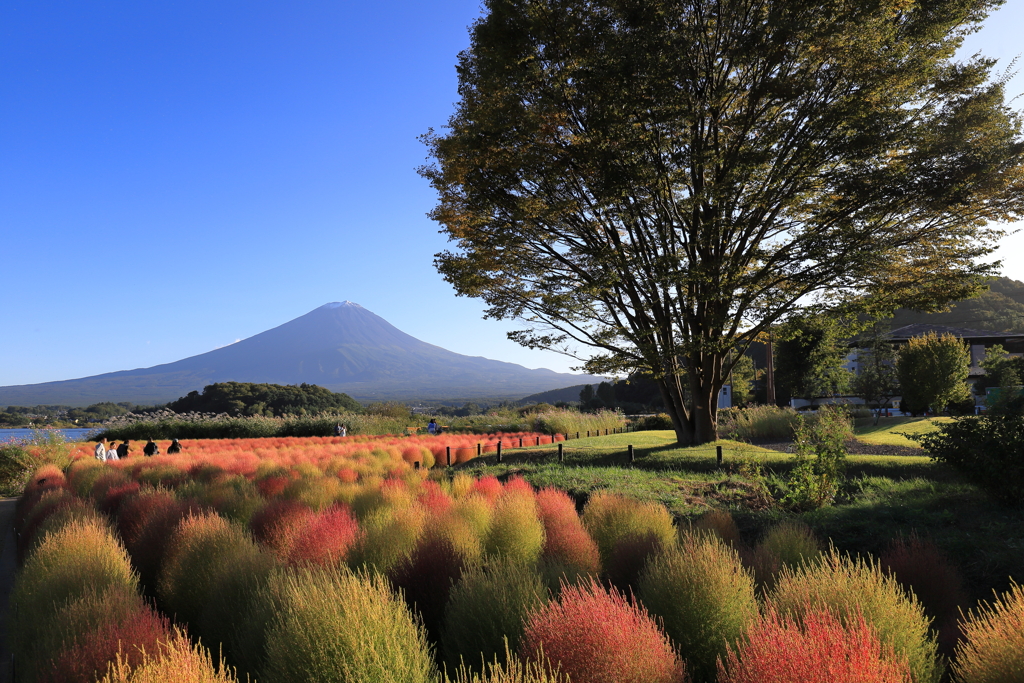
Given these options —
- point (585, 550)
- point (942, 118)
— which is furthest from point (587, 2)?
point (585, 550)

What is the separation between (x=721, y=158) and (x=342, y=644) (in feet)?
40.8

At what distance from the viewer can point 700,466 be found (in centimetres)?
1276

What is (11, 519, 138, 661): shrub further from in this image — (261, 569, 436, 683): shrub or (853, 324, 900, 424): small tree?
(853, 324, 900, 424): small tree

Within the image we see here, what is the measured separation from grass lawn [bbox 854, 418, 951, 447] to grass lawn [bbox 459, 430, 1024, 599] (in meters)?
5.34

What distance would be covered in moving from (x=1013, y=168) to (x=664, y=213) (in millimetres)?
6990

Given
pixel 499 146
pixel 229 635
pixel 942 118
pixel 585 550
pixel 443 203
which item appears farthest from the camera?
pixel 443 203

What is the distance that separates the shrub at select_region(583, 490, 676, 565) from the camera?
598 centimetres

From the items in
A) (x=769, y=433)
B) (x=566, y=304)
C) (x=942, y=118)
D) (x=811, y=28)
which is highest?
(x=811, y=28)

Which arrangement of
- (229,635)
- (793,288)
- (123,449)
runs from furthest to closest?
(123,449) → (793,288) → (229,635)

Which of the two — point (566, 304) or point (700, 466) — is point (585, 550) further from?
point (566, 304)

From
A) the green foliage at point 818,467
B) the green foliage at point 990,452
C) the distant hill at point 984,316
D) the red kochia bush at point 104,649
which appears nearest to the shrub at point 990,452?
the green foliage at point 990,452

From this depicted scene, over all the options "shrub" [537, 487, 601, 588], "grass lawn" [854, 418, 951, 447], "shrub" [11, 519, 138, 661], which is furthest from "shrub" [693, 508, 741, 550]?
"grass lawn" [854, 418, 951, 447]

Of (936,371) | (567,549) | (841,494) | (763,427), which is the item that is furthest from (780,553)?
(936,371)

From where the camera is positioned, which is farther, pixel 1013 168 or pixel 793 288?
pixel 793 288
